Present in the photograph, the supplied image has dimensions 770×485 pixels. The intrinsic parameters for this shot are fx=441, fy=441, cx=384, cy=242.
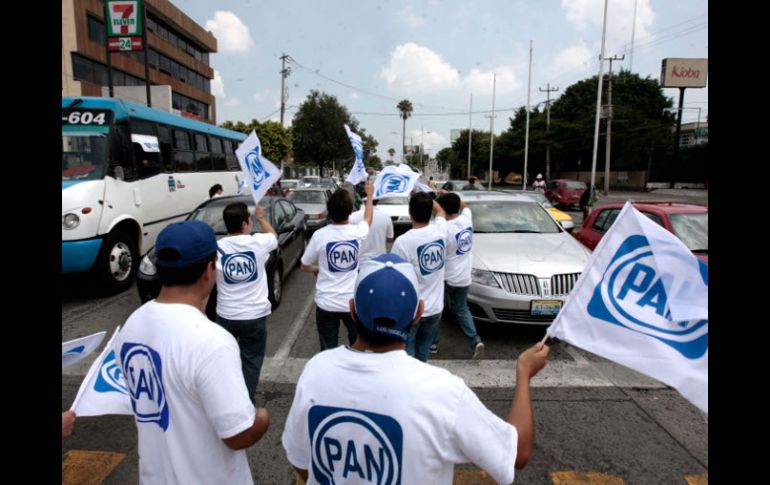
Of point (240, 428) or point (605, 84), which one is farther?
point (605, 84)

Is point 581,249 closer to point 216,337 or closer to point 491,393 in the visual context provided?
point 491,393

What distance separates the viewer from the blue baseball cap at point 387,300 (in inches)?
54.5

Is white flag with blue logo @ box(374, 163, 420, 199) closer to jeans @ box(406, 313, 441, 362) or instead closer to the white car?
jeans @ box(406, 313, 441, 362)

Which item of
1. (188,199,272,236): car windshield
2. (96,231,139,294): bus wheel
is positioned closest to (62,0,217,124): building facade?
(96,231,139,294): bus wheel

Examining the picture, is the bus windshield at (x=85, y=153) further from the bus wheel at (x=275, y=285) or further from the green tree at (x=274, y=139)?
the green tree at (x=274, y=139)

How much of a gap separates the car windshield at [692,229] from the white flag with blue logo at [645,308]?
4.20 metres

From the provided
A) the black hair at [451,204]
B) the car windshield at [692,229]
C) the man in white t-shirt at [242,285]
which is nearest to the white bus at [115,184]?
the man in white t-shirt at [242,285]

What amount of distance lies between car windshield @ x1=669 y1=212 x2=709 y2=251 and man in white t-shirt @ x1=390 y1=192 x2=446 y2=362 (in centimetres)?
346

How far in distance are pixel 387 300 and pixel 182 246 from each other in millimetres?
828

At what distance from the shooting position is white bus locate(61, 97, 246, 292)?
6.59 meters

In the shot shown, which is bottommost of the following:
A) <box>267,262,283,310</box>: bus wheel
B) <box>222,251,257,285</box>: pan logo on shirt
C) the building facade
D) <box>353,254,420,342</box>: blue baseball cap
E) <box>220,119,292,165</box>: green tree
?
<box>267,262,283,310</box>: bus wheel

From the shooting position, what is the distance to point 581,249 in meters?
5.60
